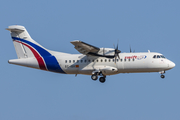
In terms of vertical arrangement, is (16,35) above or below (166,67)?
above

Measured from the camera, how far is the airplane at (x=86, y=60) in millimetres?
25469

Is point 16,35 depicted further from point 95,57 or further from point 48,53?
point 95,57

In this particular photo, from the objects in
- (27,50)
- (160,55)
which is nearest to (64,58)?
(27,50)

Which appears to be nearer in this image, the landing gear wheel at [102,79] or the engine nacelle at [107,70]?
the engine nacelle at [107,70]

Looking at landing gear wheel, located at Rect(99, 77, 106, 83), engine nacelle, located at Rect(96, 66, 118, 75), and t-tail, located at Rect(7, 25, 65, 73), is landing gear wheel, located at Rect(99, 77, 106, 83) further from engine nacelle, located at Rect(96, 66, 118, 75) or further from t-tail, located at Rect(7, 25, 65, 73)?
t-tail, located at Rect(7, 25, 65, 73)

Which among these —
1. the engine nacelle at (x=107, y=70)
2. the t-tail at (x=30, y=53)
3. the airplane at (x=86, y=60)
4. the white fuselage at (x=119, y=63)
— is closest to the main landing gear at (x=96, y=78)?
the airplane at (x=86, y=60)

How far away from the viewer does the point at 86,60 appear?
26312 mm

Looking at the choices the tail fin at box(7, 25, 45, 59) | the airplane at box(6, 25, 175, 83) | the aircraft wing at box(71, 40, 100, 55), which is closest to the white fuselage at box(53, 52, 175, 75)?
the airplane at box(6, 25, 175, 83)

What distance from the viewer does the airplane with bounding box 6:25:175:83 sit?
25469mm

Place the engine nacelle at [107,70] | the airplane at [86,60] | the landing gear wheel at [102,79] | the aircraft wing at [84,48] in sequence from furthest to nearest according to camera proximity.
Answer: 1. the landing gear wheel at [102,79]
2. the engine nacelle at [107,70]
3. the airplane at [86,60]
4. the aircraft wing at [84,48]

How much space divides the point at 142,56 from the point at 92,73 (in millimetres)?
4946

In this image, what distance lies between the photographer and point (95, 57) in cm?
2612

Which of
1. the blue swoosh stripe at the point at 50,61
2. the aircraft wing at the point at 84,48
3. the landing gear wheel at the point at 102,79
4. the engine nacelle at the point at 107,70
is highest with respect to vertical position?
the aircraft wing at the point at 84,48

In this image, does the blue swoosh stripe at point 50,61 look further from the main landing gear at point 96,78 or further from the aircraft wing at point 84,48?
the main landing gear at point 96,78
